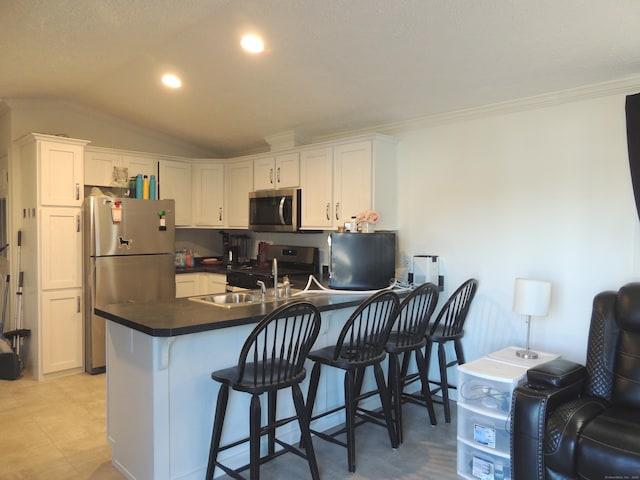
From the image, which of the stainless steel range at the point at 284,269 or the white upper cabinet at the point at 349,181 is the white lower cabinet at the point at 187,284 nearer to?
the stainless steel range at the point at 284,269

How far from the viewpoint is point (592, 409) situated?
2.29 meters

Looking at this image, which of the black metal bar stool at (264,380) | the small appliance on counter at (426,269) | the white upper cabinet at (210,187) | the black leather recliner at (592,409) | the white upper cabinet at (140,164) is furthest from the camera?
the white upper cabinet at (210,187)

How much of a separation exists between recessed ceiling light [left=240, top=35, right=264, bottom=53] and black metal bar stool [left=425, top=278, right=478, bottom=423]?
2.15 m

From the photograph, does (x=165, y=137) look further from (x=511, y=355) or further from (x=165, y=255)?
(x=511, y=355)

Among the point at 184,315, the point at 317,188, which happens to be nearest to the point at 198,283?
the point at 317,188

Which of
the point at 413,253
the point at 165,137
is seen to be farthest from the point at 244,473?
the point at 165,137

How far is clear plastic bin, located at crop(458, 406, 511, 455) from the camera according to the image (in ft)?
8.30

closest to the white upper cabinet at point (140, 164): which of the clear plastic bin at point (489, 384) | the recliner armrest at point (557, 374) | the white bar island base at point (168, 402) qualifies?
the white bar island base at point (168, 402)

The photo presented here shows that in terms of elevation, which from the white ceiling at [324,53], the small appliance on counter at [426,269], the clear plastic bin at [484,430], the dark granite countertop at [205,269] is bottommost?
the clear plastic bin at [484,430]

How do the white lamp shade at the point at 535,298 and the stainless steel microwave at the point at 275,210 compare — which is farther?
the stainless steel microwave at the point at 275,210

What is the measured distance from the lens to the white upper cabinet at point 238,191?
5.06 m

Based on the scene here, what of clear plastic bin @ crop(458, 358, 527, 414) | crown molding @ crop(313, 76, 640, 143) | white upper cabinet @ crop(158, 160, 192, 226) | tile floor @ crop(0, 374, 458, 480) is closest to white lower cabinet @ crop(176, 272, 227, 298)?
white upper cabinet @ crop(158, 160, 192, 226)

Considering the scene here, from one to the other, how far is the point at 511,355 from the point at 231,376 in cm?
180

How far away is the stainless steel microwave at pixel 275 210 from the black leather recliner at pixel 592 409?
2.58 m
